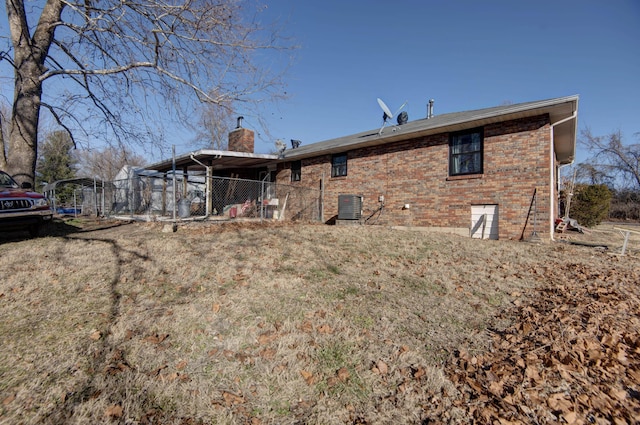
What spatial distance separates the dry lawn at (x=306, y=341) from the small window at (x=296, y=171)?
9.65 metres

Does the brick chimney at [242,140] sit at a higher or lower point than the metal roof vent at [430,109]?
lower

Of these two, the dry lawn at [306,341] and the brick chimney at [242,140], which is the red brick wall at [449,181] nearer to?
the dry lawn at [306,341]

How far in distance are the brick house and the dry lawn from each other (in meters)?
3.57

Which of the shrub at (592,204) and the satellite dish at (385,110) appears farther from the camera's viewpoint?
the shrub at (592,204)

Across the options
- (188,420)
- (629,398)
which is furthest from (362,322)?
(629,398)

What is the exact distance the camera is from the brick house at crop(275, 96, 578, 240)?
795cm

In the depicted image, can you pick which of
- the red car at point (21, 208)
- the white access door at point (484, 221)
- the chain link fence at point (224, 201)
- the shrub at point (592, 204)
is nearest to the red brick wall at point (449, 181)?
the white access door at point (484, 221)

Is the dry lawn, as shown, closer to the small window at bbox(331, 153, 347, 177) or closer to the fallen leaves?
the fallen leaves

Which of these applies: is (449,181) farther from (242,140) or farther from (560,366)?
(242,140)

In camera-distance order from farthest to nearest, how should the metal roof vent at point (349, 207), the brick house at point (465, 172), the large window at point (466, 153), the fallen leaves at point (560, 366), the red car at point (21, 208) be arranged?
1. the metal roof vent at point (349, 207)
2. the large window at point (466, 153)
3. the brick house at point (465, 172)
4. the red car at point (21, 208)
5. the fallen leaves at point (560, 366)

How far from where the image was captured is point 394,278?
15.0 feet

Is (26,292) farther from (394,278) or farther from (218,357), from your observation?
(394,278)

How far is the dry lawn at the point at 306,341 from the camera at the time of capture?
6.37 feet

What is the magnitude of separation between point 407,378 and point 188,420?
1598mm
